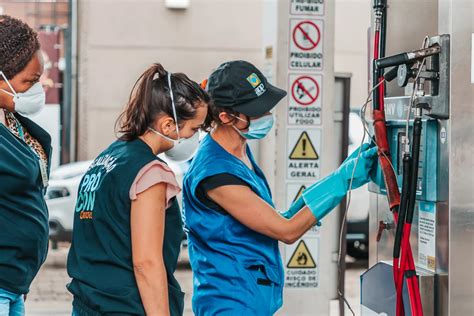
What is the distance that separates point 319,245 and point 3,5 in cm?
1030

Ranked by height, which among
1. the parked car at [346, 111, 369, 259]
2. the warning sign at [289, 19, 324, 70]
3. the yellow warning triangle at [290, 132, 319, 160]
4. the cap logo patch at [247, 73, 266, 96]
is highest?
the warning sign at [289, 19, 324, 70]

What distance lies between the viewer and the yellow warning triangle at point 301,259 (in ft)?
19.7

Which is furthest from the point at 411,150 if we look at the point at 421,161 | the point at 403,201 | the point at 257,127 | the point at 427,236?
the point at 257,127

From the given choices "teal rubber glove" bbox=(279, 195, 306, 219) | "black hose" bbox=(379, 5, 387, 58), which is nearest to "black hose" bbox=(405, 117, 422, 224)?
"black hose" bbox=(379, 5, 387, 58)

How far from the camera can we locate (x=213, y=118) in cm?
354

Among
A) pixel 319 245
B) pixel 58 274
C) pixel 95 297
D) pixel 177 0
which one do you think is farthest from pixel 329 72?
pixel 177 0

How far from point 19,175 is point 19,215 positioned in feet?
0.51

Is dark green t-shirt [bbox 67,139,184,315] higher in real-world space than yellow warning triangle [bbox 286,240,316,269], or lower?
higher

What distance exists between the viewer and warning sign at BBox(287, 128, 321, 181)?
19.4 ft

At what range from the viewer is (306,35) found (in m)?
5.87

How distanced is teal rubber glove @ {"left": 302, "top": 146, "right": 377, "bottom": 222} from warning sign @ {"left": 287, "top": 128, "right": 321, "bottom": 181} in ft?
8.57

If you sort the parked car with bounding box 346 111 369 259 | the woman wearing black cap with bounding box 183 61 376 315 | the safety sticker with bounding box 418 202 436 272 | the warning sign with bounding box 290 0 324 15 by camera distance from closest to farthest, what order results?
the safety sticker with bounding box 418 202 436 272 → the woman wearing black cap with bounding box 183 61 376 315 → the warning sign with bounding box 290 0 324 15 → the parked car with bounding box 346 111 369 259

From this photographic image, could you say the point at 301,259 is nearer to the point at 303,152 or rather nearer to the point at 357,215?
the point at 303,152

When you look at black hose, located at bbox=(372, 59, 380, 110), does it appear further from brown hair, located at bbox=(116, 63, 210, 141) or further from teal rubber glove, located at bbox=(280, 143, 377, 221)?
brown hair, located at bbox=(116, 63, 210, 141)
